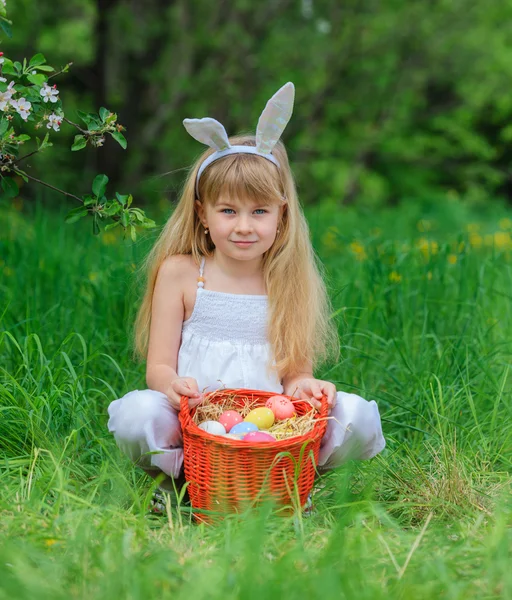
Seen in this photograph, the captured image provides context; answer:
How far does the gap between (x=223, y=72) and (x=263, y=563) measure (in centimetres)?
583

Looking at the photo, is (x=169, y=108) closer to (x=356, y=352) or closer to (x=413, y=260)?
(x=413, y=260)

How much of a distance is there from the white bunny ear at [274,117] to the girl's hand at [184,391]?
687 mm

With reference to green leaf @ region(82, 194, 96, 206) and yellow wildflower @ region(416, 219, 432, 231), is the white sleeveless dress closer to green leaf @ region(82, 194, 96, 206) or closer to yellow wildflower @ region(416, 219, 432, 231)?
green leaf @ region(82, 194, 96, 206)

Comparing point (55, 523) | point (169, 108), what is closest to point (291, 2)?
point (169, 108)

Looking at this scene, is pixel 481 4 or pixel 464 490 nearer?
pixel 464 490

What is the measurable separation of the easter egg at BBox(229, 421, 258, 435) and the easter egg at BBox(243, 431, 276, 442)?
4 centimetres

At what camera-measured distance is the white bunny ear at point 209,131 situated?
218 centimetres

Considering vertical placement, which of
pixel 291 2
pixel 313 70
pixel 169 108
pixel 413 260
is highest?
pixel 291 2

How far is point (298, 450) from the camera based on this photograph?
6.28 ft

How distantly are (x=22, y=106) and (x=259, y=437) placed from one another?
1.05 metres

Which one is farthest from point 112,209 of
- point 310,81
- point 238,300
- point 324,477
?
point 310,81

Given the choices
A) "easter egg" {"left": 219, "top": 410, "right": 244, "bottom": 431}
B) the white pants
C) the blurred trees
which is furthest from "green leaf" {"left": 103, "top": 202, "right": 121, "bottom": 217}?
the blurred trees

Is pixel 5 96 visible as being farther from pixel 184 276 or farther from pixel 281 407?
pixel 281 407

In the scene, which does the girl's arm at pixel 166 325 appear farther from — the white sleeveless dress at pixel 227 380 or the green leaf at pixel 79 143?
the green leaf at pixel 79 143
